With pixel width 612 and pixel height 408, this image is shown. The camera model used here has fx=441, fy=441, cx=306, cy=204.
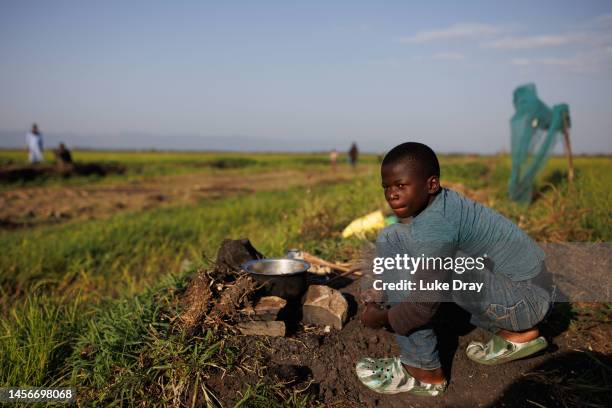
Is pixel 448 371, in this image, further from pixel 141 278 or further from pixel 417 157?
pixel 141 278

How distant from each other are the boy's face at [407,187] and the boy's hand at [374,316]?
1.92 ft

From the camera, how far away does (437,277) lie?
75.5 inches

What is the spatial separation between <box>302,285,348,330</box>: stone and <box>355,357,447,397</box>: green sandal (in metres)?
0.40

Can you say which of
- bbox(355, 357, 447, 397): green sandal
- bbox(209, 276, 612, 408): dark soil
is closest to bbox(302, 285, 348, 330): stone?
bbox(209, 276, 612, 408): dark soil

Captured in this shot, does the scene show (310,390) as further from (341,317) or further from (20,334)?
(20,334)

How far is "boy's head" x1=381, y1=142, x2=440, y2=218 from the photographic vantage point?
2.01 metres

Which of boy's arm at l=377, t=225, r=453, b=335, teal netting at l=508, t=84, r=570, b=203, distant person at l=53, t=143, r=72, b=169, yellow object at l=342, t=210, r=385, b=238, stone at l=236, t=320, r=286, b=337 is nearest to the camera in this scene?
boy's arm at l=377, t=225, r=453, b=335

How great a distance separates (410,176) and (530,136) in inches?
218

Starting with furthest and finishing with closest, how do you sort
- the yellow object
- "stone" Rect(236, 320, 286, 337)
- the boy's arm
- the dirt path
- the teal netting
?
1. the dirt path
2. the teal netting
3. the yellow object
4. "stone" Rect(236, 320, 286, 337)
5. the boy's arm

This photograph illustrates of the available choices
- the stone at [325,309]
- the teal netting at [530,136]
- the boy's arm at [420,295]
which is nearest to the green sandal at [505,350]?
the boy's arm at [420,295]

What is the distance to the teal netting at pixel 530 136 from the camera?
6602 mm

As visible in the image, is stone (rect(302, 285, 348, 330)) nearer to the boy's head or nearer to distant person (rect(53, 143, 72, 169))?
the boy's head

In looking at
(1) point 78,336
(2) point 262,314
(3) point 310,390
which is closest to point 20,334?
(1) point 78,336

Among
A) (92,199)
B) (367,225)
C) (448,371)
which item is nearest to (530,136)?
(367,225)
